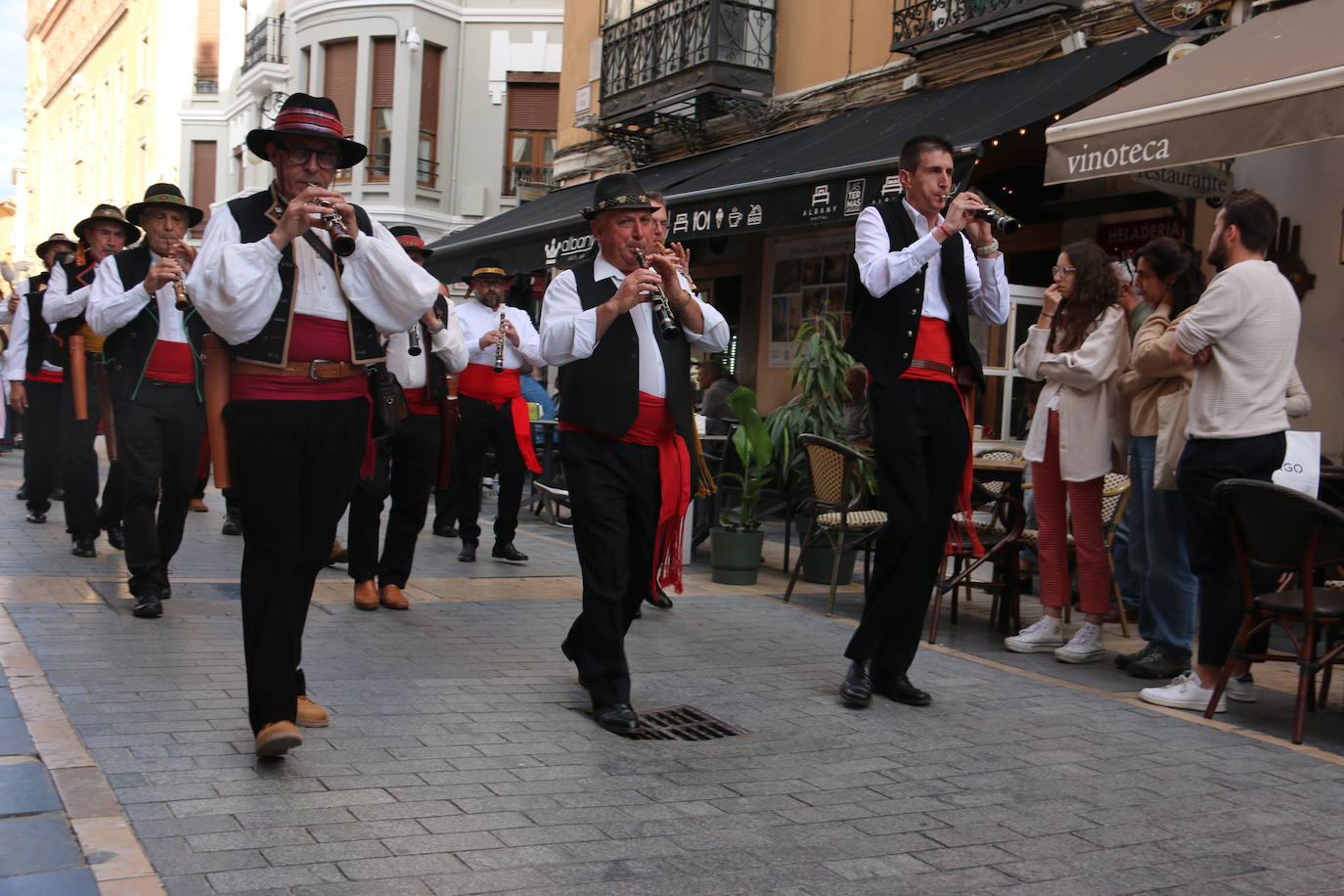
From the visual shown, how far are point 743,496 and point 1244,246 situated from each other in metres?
3.80

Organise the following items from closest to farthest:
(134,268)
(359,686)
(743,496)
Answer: (359,686) < (134,268) < (743,496)

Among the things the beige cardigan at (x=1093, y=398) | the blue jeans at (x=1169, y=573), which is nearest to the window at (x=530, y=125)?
the beige cardigan at (x=1093, y=398)

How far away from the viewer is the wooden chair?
4.83m

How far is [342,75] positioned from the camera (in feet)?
90.3

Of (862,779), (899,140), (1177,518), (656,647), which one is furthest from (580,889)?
(899,140)

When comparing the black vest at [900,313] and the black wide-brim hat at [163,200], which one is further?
the black wide-brim hat at [163,200]

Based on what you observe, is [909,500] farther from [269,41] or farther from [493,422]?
[269,41]

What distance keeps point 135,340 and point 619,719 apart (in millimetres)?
3702

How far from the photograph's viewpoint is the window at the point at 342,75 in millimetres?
27266

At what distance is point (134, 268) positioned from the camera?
677cm

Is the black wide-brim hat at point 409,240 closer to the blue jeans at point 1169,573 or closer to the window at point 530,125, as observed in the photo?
the blue jeans at point 1169,573

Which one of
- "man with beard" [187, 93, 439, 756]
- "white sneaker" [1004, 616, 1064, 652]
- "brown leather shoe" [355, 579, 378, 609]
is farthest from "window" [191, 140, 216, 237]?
"man with beard" [187, 93, 439, 756]

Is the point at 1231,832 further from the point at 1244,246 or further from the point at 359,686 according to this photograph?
the point at 359,686

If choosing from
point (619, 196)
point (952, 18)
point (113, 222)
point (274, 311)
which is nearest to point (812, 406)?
point (619, 196)
